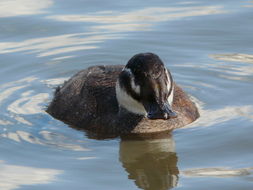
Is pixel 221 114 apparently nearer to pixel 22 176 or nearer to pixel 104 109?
pixel 104 109

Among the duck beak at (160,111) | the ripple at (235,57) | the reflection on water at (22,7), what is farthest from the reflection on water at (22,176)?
the reflection on water at (22,7)

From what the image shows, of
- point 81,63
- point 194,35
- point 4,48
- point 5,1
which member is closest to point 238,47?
point 194,35

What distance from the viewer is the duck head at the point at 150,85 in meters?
11.1

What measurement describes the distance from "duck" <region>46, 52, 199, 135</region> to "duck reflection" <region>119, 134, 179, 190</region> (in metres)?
0.33

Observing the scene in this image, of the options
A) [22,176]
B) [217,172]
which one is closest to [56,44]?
[22,176]

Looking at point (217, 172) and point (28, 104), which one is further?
point (28, 104)

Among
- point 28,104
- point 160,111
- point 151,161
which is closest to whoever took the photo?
point 160,111

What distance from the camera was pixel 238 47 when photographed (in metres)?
15.6

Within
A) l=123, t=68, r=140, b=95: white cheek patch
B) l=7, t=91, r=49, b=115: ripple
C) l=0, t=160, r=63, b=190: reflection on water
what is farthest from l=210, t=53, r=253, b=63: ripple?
l=0, t=160, r=63, b=190: reflection on water

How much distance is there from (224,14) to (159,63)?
6.24m

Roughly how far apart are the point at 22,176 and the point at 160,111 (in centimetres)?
205

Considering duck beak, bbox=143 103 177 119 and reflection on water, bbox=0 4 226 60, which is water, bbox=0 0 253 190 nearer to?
reflection on water, bbox=0 4 226 60

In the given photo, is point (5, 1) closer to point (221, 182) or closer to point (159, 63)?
point (159, 63)

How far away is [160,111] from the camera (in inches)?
432
